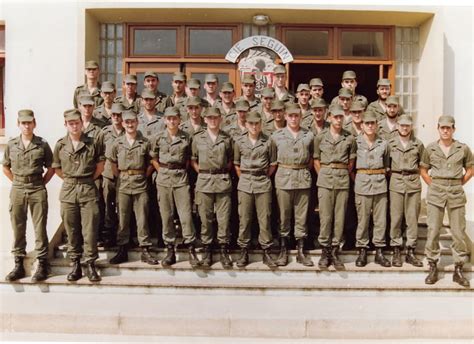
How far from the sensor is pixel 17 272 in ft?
19.4

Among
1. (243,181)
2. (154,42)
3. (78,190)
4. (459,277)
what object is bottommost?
(459,277)

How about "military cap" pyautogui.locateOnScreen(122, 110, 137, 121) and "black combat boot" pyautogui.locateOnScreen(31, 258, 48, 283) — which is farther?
"military cap" pyautogui.locateOnScreen(122, 110, 137, 121)

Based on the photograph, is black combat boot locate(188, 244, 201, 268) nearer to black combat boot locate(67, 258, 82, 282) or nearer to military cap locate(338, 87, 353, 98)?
black combat boot locate(67, 258, 82, 282)

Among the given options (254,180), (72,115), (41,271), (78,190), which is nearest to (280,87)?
(254,180)

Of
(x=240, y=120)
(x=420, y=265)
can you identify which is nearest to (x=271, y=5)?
(x=240, y=120)

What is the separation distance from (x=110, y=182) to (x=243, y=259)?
171cm

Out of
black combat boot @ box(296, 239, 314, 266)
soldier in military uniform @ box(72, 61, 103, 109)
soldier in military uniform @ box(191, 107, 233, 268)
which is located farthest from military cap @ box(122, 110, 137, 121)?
black combat boot @ box(296, 239, 314, 266)

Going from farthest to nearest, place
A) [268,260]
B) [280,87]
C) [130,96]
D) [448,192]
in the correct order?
1. [280,87]
2. [130,96]
3. [268,260]
4. [448,192]

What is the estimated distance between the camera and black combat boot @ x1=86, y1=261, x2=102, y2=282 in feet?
19.2

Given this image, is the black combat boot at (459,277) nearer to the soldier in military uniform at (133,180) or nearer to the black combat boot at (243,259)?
the black combat boot at (243,259)

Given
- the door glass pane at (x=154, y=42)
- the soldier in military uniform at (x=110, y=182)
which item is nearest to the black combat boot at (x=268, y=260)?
the soldier in military uniform at (x=110, y=182)

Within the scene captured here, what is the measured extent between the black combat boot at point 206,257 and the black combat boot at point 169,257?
0.32m

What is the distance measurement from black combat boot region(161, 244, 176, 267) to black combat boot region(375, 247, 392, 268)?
7.19ft

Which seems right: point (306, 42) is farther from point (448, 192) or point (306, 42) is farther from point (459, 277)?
point (459, 277)
